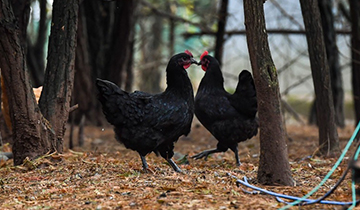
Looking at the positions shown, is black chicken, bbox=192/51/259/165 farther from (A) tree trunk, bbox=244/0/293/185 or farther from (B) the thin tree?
(A) tree trunk, bbox=244/0/293/185

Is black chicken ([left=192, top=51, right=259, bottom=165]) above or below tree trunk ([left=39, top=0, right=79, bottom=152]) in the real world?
below

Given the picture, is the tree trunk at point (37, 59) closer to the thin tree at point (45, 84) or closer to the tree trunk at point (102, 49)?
the tree trunk at point (102, 49)

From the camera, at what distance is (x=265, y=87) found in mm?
3713

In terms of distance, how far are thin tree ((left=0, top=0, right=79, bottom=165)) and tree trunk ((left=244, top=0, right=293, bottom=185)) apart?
7.09ft

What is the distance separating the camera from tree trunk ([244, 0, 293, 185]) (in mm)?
3711

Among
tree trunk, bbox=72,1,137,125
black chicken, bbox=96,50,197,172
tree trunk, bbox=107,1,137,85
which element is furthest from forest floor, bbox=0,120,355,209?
tree trunk, bbox=107,1,137,85

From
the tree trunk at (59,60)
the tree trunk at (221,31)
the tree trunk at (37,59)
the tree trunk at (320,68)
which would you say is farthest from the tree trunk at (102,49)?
the tree trunk at (320,68)

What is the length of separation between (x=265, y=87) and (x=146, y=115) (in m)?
1.49

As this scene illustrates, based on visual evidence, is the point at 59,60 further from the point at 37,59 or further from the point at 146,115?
the point at 37,59

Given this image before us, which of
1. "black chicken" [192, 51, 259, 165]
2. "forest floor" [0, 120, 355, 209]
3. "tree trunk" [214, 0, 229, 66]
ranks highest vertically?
"tree trunk" [214, 0, 229, 66]

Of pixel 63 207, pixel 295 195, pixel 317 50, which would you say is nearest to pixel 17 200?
pixel 63 207

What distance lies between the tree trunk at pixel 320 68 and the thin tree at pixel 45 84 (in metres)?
2.83

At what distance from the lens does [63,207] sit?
3.34 meters

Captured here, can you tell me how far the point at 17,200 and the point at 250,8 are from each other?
7.69 feet
